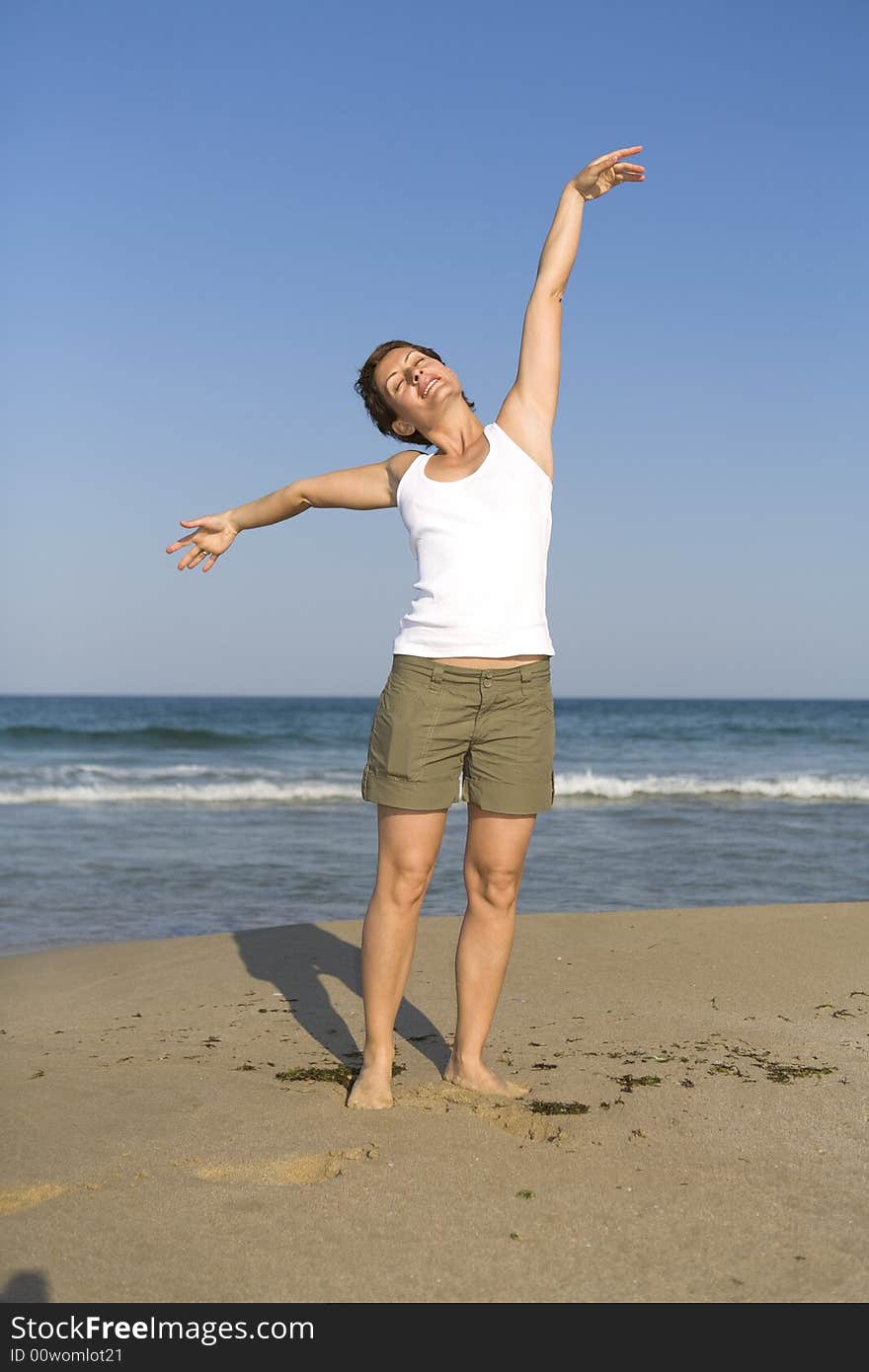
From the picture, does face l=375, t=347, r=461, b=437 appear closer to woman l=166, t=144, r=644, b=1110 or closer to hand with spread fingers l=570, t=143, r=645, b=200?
woman l=166, t=144, r=644, b=1110

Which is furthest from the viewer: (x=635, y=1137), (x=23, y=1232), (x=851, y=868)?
(x=851, y=868)

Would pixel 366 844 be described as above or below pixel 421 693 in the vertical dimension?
below

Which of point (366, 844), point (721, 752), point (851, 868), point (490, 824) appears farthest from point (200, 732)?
point (490, 824)

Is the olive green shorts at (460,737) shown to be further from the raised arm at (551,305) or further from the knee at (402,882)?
the raised arm at (551,305)

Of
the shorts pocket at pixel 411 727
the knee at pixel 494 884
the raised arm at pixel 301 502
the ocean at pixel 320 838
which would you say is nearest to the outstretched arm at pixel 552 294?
the raised arm at pixel 301 502

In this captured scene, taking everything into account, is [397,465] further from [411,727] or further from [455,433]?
[411,727]

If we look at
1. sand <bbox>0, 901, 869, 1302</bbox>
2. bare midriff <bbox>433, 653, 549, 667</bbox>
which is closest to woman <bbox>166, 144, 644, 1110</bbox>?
bare midriff <bbox>433, 653, 549, 667</bbox>

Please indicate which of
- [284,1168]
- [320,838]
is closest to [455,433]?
[284,1168]

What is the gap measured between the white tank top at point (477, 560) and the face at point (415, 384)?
18 centimetres

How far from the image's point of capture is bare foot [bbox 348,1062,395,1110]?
10.5ft

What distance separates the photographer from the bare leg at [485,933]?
3.34 meters
